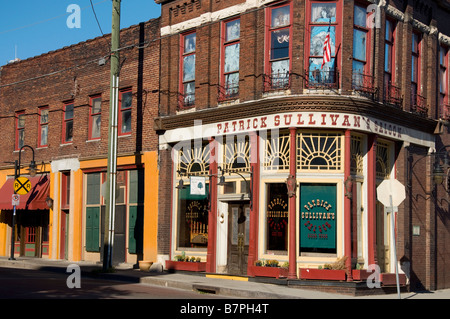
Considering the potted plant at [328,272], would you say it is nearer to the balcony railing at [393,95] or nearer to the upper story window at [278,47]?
the upper story window at [278,47]

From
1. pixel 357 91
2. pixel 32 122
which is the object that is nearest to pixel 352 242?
pixel 357 91

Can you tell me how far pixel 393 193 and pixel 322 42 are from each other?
5.22 meters

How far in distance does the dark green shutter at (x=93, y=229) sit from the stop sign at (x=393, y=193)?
12.6 m

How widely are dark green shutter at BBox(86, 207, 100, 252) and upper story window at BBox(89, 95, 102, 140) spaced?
3.07m

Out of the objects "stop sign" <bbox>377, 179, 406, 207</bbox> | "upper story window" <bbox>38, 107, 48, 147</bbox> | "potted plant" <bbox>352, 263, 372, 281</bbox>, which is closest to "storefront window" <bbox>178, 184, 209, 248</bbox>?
"potted plant" <bbox>352, 263, 372, 281</bbox>

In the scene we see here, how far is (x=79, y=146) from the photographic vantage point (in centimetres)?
2825

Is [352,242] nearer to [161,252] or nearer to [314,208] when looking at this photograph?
[314,208]

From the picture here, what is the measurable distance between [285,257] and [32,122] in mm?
16178

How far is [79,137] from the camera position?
28.3m

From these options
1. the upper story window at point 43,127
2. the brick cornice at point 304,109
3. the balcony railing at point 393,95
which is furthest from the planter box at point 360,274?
the upper story window at point 43,127

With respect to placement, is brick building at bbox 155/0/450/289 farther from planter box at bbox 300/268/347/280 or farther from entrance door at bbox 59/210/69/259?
entrance door at bbox 59/210/69/259

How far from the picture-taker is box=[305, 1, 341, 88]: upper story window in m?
20.0

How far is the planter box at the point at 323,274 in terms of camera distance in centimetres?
1895

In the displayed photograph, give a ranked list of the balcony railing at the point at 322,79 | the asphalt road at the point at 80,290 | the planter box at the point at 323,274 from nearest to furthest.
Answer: the asphalt road at the point at 80,290
the planter box at the point at 323,274
the balcony railing at the point at 322,79
